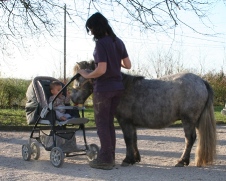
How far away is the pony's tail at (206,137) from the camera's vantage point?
6.23m

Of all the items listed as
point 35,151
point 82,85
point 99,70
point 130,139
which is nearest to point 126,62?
point 99,70

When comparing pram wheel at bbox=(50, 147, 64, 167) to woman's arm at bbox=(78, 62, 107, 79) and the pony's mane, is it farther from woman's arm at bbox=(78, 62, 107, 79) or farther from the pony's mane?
the pony's mane

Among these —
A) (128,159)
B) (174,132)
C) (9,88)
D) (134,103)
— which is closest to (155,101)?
(134,103)

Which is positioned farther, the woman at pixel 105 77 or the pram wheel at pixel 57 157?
the pram wheel at pixel 57 157

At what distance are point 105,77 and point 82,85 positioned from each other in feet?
2.15

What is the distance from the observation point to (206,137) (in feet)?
20.6

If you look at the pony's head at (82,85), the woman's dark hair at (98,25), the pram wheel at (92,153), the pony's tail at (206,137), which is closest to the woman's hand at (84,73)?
the pony's head at (82,85)

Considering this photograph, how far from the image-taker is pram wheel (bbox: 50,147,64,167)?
6.17 m

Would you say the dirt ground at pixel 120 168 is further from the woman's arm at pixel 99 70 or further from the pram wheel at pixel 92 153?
the woman's arm at pixel 99 70

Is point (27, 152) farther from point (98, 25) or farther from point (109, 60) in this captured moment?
point (98, 25)

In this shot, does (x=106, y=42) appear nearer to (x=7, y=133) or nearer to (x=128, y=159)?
(x=128, y=159)

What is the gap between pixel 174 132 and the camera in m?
10.9

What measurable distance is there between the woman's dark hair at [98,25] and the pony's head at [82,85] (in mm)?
680

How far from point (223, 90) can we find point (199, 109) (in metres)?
18.0
